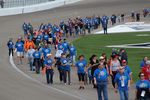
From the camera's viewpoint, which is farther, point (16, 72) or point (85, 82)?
point (16, 72)

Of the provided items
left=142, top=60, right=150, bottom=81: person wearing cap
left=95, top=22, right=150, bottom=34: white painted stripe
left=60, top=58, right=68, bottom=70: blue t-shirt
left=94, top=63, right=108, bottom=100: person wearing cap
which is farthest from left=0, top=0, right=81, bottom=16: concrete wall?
left=94, top=63, right=108, bottom=100: person wearing cap

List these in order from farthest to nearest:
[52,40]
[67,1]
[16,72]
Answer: [67,1], [52,40], [16,72]

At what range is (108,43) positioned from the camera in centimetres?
4247

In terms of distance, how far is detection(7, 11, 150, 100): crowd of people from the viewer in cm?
1850

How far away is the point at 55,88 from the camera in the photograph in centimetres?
2336

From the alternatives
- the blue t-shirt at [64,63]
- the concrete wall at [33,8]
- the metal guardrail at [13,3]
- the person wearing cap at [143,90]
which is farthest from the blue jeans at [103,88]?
the metal guardrail at [13,3]

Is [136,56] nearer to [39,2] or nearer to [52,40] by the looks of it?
[52,40]

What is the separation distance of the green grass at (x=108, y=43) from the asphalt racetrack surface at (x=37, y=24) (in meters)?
5.28

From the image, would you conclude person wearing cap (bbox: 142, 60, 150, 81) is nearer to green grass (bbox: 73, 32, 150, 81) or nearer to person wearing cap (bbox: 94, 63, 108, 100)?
person wearing cap (bbox: 94, 63, 108, 100)

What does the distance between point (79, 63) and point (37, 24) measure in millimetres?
32631

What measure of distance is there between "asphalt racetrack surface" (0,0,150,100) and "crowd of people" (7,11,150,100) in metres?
0.95

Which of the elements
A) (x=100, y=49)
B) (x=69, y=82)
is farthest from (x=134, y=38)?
(x=69, y=82)

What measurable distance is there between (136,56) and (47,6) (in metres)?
37.2

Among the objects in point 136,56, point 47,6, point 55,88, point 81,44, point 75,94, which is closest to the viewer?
point 75,94
